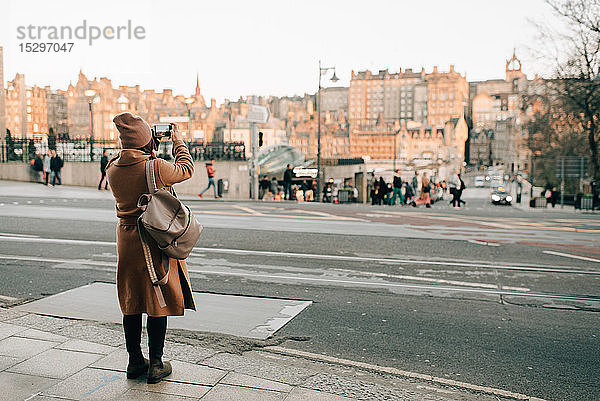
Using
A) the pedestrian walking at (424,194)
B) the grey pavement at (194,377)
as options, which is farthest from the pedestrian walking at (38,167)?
the grey pavement at (194,377)

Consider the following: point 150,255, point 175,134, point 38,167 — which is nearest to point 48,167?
point 38,167

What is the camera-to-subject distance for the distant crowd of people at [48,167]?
89.4ft

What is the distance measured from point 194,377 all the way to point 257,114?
1085 inches

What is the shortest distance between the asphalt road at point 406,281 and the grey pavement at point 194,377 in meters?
0.39

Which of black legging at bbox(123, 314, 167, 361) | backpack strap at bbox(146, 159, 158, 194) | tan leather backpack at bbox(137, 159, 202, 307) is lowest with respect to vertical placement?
black legging at bbox(123, 314, 167, 361)

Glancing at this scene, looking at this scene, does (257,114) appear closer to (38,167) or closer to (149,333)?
(38,167)

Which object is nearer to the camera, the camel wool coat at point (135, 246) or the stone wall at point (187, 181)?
the camel wool coat at point (135, 246)

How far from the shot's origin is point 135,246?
4004 millimetres

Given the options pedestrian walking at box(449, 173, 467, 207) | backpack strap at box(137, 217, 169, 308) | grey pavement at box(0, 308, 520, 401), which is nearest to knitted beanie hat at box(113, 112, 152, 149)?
backpack strap at box(137, 217, 169, 308)

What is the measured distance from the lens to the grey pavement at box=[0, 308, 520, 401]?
3.94 metres

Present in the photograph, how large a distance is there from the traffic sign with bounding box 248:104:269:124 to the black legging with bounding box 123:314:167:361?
26560 mm

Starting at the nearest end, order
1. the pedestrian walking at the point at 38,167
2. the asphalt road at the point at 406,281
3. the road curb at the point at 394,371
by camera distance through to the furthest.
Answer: the road curb at the point at 394,371 < the asphalt road at the point at 406,281 < the pedestrian walking at the point at 38,167

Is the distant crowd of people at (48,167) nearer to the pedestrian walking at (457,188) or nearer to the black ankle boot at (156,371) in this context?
the pedestrian walking at (457,188)

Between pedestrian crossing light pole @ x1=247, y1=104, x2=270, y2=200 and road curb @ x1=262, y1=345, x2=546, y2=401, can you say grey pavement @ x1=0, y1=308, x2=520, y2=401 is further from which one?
pedestrian crossing light pole @ x1=247, y1=104, x2=270, y2=200
